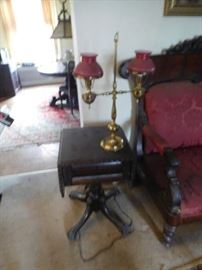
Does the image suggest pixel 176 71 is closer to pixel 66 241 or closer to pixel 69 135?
pixel 69 135

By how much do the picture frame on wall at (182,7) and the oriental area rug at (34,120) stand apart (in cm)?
184

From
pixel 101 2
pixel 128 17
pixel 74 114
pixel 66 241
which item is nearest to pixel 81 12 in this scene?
pixel 101 2

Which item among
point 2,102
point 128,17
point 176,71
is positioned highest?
point 128,17

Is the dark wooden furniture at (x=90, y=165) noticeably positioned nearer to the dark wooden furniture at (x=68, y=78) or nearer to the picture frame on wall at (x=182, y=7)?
the picture frame on wall at (x=182, y=7)

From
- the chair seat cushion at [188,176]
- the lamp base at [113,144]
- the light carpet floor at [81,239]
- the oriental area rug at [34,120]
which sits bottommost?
the oriental area rug at [34,120]

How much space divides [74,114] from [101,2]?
2170 millimetres

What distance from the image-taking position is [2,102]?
161 inches

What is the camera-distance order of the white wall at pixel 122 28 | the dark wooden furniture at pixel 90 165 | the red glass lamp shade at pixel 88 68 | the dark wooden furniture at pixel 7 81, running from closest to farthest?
the red glass lamp shade at pixel 88 68
the dark wooden furniture at pixel 90 165
the white wall at pixel 122 28
the dark wooden furniture at pixel 7 81

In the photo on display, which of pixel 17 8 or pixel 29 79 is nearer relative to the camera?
pixel 17 8

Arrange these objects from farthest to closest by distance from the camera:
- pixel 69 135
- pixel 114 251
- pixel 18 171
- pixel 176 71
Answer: pixel 18 171
pixel 176 71
pixel 69 135
pixel 114 251

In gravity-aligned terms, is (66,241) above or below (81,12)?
below

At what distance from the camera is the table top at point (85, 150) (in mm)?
1198

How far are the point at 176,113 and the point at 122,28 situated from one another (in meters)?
0.72

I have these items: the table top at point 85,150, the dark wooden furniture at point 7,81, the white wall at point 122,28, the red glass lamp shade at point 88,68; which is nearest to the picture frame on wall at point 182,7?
the white wall at point 122,28
